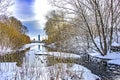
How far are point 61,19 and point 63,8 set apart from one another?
1.53 metres

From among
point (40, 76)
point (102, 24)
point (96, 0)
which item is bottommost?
point (40, 76)

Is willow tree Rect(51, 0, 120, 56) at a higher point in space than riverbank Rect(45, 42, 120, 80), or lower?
higher

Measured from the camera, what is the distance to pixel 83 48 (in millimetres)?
36562

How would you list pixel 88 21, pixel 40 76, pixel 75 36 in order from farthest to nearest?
1. pixel 75 36
2. pixel 88 21
3. pixel 40 76

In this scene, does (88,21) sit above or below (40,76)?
above

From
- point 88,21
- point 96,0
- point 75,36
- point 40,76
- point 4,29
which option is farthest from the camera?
point 4,29

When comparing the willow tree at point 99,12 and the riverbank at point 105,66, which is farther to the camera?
the willow tree at point 99,12

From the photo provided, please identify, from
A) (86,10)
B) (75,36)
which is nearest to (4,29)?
(75,36)

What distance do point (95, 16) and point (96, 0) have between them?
4.40 ft

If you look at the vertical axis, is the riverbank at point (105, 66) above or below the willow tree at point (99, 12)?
below

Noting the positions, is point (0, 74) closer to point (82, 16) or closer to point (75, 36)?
point (82, 16)

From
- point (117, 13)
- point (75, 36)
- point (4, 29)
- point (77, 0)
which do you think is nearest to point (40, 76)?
point (77, 0)

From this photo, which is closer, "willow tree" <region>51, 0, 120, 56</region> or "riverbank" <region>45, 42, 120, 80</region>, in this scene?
"riverbank" <region>45, 42, 120, 80</region>

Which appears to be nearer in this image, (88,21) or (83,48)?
(88,21)
